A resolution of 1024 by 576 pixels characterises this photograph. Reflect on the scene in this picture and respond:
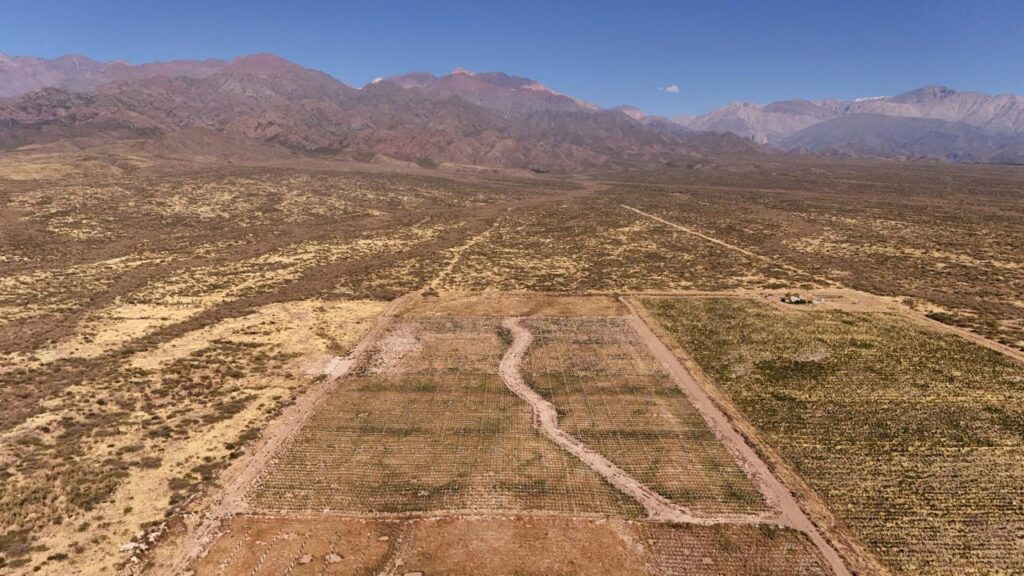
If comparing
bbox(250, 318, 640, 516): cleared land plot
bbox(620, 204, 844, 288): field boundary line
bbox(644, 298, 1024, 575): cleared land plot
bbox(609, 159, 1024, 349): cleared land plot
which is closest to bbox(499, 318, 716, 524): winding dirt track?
bbox(250, 318, 640, 516): cleared land plot

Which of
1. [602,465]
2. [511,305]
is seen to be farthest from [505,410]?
[511,305]

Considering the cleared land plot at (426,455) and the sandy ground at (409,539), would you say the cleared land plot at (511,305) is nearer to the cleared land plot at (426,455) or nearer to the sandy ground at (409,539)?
the cleared land plot at (426,455)

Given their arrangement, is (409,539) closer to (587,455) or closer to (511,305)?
(587,455)

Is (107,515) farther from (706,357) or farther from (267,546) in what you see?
(706,357)

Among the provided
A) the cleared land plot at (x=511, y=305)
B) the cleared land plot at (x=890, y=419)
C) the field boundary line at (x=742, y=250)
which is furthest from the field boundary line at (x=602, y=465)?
the field boundary line at (x=742, y=250)

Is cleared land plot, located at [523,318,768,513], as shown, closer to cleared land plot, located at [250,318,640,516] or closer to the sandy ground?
the sandy ground

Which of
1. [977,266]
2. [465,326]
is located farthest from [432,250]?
[977,266]
